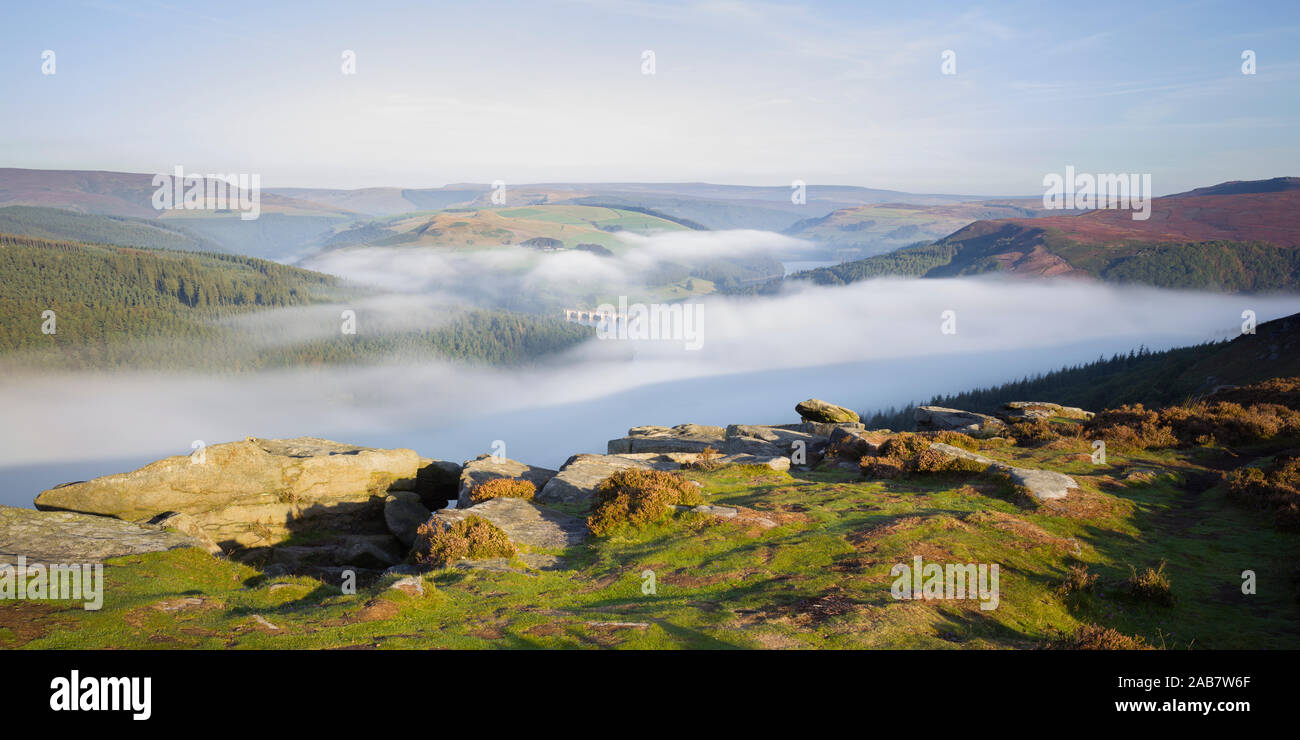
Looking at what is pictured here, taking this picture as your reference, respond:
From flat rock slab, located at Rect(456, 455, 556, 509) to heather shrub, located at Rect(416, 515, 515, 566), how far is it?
840 centimetres

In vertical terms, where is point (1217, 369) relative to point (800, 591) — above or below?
below

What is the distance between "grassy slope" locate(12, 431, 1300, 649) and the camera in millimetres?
13617

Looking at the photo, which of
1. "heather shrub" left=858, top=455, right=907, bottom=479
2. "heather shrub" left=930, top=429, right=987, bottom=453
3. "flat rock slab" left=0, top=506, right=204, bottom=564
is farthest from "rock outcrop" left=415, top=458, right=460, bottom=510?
"heather shrub" left=930, top=429, right=987, bottom=453

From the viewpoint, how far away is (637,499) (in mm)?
24391

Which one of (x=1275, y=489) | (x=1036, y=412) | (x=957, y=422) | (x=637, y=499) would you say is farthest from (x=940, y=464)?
(x=1036, y=412)

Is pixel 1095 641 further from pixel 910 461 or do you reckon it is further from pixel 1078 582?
pixel 910 461

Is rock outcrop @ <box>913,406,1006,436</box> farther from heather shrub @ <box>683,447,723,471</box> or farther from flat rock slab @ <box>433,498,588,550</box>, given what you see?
flat rock slab @ <box>433,498,588,550</box>

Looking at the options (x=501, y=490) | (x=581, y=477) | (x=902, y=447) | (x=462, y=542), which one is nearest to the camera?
(x=462, y=542)

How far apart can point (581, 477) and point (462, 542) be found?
10907 mm
